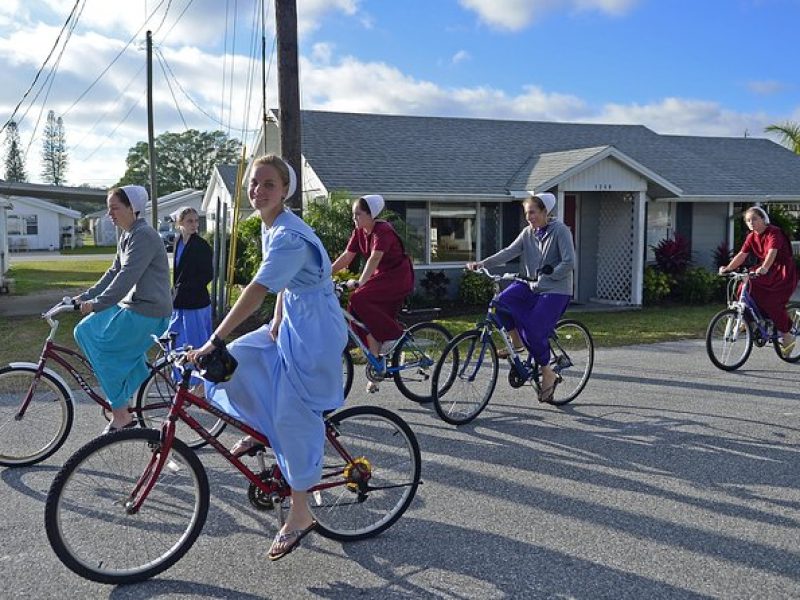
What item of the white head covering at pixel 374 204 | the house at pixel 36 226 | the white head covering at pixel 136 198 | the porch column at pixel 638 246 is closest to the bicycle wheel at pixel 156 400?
the white head covering at pixel 136 198

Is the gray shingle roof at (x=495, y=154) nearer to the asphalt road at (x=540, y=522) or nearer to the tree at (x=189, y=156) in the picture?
the asphalt road at (x=540, y=522)

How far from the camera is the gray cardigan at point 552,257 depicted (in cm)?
659

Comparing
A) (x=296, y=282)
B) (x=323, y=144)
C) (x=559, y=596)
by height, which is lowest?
(x=559, y=596)

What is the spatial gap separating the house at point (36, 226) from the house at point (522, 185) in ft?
107

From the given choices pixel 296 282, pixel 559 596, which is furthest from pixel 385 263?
pixel 559 596

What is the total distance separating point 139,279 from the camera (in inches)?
204

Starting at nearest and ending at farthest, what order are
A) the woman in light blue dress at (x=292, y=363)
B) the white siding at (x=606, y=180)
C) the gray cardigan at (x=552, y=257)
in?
the woman in light blue dress at (x=292, y=363) → the gray cardigan at (x=552, y=257) → the white siding at (x=606, y=180)

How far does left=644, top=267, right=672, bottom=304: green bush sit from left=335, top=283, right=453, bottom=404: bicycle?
10380 millimetres

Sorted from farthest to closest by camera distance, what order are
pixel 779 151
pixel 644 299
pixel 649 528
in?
pixel 779 151 → pixel 644 299 → pixel 649 528

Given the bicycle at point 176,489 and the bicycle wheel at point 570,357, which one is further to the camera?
the bicycle wheel at point 570,357

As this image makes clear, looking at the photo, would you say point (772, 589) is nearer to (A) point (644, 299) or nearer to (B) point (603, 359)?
(B) point (603, 359)

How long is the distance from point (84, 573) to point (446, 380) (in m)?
3.53

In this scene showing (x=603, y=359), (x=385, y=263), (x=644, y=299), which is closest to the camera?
(x=385, y=263)

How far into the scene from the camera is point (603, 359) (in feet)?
31.4
